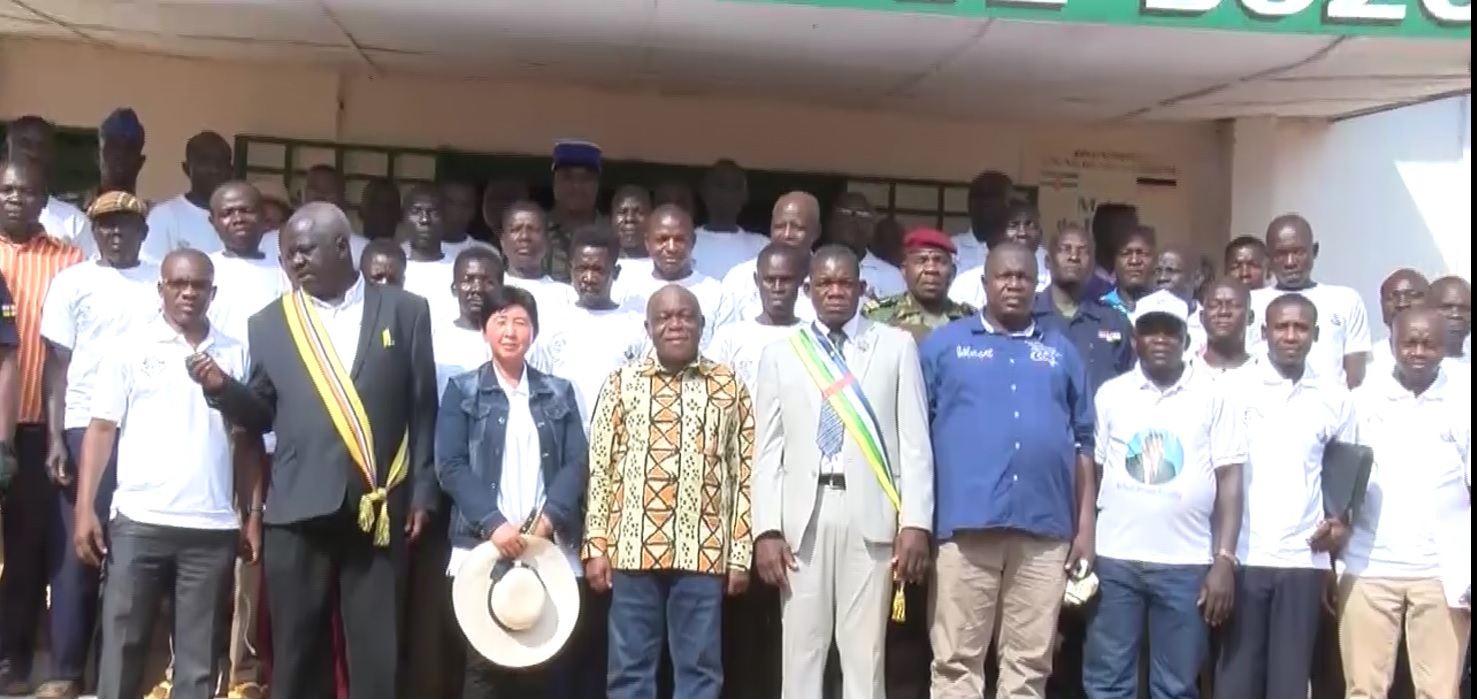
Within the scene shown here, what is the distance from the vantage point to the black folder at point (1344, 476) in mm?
5828

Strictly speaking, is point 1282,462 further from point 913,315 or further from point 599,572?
point 599,572

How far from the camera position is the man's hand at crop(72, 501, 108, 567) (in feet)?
17.8

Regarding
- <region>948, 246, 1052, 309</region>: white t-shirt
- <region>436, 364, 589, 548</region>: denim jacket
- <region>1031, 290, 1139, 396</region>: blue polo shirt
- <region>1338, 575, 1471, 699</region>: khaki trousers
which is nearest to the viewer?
<region>436, 364, 589, 548</region>: denim jacket

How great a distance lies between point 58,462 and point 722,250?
2.92 metres

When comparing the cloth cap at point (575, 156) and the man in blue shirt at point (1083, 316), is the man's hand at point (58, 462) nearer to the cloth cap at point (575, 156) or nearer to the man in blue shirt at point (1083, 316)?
the cloth cap at point (575, 156)

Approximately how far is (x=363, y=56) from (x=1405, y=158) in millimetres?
5752

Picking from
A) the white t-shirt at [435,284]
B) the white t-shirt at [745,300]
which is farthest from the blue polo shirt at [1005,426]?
the white t-shirt at [435,284]

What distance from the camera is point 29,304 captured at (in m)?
5.92

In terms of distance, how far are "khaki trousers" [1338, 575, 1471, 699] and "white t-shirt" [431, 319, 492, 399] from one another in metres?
3.43

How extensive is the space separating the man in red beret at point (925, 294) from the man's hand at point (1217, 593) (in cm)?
131

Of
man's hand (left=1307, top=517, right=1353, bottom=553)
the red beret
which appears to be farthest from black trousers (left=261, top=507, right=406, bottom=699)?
man's hand (left=1307, top=517, right=1353, bottom=553)

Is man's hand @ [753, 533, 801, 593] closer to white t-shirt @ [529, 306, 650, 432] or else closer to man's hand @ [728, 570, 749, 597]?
man's hand @ [728, 570, 749, 597]

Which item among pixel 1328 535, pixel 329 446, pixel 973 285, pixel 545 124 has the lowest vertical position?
pixel 1328 535

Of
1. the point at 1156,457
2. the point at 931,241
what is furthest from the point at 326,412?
the point at 1156,457
